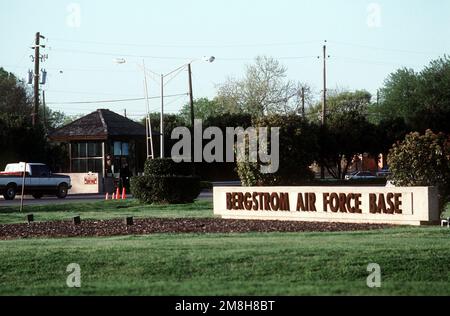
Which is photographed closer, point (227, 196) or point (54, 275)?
point (54, 275)

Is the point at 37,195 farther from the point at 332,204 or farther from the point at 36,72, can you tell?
the point at 332,204

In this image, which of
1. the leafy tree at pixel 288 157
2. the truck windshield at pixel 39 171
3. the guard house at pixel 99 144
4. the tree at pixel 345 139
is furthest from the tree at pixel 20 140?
the leafy tree at pixel 288 157

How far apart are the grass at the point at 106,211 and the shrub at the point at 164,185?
633 mm

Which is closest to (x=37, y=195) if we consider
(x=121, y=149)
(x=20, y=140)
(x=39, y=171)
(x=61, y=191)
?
(x=61, y=191)

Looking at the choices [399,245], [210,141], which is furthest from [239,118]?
[399,245]

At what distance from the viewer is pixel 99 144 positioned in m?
59.4

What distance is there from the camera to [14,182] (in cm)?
4719

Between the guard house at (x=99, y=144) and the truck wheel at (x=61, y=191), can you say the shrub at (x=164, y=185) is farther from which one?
the guard house at (x=99, y=144)

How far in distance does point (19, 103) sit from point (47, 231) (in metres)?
70.8

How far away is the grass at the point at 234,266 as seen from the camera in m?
11.8

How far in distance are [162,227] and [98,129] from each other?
125ft

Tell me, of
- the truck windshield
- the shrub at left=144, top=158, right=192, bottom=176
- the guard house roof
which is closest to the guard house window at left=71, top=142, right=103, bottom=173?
the guard house roof

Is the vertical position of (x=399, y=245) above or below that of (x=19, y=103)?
below
